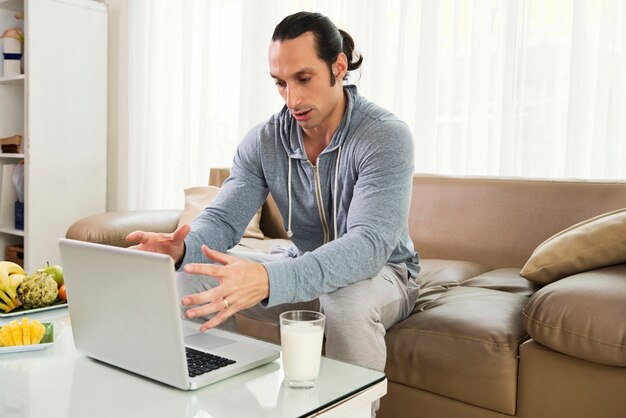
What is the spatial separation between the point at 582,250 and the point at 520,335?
30cm

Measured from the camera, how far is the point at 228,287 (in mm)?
1065

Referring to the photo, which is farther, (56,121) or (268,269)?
(56,121)

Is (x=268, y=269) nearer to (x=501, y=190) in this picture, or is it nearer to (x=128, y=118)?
(x=501, y=190)

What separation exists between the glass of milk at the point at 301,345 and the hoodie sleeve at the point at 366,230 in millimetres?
183

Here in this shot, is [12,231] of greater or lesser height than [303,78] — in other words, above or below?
below

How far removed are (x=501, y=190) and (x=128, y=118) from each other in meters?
2.49

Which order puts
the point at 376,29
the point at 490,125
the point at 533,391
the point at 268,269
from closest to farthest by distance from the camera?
1. the point at 268,269
2. the point at 533,391
3. the point at 490,125
4. the point at 376,29

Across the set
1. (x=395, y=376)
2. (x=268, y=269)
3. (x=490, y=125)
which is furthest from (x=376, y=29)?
(x=268, y=269)

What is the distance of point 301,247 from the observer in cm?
174

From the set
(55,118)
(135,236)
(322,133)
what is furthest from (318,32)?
(55,118)

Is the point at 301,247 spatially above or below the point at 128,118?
below

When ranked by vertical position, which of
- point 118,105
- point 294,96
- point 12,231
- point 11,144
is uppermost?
point 118,105

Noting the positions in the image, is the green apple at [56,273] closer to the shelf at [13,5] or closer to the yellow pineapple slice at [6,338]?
the yellow pineapple slice at [6,338]

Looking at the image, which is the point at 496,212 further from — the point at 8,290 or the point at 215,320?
the point at 8,290
